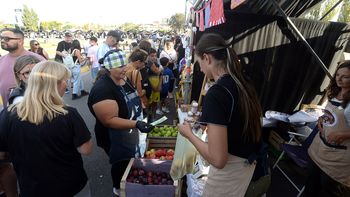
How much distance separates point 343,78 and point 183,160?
6.03 feet

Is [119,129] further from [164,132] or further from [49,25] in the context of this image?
[49,25]

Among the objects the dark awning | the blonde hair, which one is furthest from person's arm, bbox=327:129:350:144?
the dark awning

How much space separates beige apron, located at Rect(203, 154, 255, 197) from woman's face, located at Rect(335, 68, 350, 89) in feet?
5.31

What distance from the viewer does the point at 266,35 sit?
16.5ft

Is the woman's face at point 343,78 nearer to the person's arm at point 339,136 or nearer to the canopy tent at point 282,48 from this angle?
the person's arm at point 339,136

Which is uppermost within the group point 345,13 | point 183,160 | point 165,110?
point 345,13

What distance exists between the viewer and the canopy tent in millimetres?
4867

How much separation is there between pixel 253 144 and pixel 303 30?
406cm

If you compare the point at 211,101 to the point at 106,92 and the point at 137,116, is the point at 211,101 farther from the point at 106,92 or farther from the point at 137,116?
the point at 137,116

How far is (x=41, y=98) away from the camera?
170 cm

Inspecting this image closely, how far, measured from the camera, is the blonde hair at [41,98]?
5.44ft

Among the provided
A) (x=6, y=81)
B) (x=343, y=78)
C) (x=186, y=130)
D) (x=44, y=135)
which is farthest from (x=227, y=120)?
(x=6, y=81)

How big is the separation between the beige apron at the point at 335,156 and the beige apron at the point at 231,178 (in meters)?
1.26

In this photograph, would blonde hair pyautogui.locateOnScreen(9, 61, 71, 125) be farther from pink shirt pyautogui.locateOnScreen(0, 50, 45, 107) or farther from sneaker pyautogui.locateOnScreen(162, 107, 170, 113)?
sneaker pyautogui.locateOnScreen(162, 107, 170, 113)
